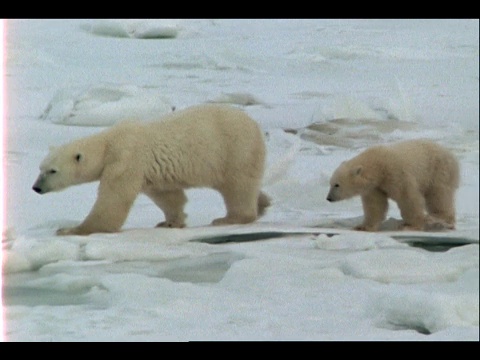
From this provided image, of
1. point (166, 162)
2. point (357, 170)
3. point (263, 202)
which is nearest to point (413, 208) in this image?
point (357, 170)

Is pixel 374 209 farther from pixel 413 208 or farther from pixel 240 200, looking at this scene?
pixel 240 200

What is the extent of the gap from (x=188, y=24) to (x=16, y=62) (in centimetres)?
97

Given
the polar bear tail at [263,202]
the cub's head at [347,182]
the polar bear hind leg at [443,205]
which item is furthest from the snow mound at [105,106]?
the polar bear hind leg at [443,205]

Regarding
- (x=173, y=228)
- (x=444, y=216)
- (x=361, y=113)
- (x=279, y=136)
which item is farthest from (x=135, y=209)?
(x=444, y=216)

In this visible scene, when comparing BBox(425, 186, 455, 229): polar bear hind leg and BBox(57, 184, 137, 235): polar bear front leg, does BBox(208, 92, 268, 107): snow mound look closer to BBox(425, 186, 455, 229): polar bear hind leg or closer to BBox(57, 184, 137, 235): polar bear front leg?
BBox(57, 184, 137, 235): polar bear front leg

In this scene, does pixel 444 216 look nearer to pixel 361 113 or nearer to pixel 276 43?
pixel 361 113

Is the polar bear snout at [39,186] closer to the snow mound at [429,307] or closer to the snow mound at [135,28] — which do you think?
the snow mound at [135,28]

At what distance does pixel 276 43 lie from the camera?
552 cm

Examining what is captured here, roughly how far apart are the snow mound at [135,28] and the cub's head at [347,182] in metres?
1.19

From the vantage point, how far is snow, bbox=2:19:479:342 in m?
4.89

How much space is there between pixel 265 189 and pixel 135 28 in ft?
3.83

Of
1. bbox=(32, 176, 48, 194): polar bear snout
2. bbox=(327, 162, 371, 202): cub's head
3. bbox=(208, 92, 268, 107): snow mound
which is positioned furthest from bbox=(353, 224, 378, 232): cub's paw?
bbox=(32, 176, 48, 194): polar bear snout

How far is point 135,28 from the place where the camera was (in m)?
5.57

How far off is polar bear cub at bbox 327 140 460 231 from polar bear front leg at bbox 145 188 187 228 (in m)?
0.83
